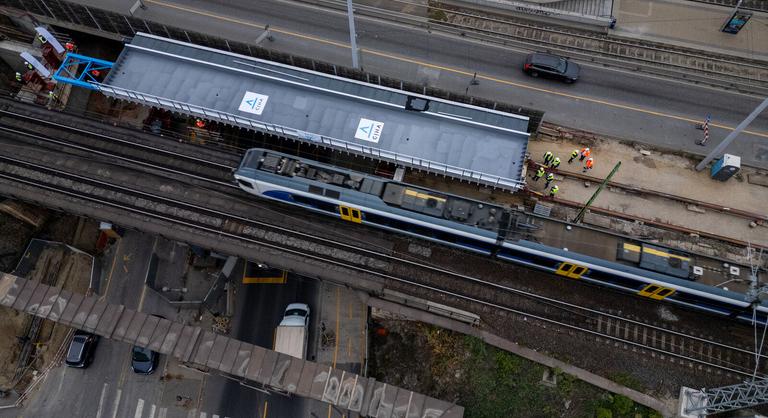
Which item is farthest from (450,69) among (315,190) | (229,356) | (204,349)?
(204,349)

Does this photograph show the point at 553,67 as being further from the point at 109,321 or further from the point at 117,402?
the point at 117,402

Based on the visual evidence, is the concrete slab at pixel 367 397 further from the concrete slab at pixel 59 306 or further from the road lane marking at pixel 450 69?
the road lane marking at pixel 450 69

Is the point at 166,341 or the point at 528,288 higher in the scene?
the point at 528,288

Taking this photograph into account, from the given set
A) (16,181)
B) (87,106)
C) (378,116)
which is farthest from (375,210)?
(87,106)

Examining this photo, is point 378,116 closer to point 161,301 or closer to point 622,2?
point 161,301

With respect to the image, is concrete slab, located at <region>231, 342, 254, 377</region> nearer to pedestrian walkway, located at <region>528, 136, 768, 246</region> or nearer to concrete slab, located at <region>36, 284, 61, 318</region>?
concrete slab, located at <region>36, 284, 61, 318</region>

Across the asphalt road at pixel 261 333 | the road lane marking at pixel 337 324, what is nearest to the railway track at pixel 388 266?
the road lane marking at pixel 337 324

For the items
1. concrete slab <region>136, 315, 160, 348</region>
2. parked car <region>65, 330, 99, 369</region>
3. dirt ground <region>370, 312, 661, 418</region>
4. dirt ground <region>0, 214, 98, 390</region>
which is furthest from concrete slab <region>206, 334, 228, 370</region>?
dirt ground <region>0, 214, 98, 390</region>
